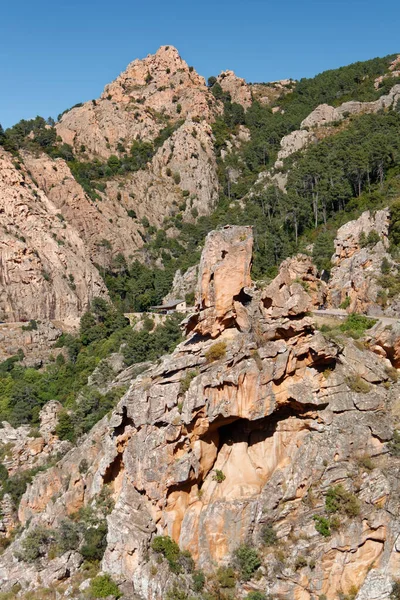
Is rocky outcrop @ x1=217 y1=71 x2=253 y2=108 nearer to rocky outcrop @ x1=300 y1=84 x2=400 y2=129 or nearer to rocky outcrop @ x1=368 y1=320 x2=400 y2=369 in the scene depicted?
rocky outcrop @ x1=300 y1=84 x2=400 y2=129

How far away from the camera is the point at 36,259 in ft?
283

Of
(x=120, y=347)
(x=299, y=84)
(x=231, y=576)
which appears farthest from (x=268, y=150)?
(x=231, y=576)

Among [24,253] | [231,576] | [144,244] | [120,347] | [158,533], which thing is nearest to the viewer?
[231,576]

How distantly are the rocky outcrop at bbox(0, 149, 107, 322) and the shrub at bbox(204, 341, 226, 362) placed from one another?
58.0 metres

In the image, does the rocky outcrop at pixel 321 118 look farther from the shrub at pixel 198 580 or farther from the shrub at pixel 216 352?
the shrub at pixel 198 580

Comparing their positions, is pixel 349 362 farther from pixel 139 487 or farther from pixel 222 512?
pixel 139 487

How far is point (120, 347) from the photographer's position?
65.4 metres

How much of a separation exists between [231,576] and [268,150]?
317 ft

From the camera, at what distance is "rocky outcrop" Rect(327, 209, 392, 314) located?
45094 mm

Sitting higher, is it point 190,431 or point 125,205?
point 125,205

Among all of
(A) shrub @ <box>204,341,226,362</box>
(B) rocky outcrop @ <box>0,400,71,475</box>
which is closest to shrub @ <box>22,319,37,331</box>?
(B) rocky outcrop @ <box>0,400,71,475</box>

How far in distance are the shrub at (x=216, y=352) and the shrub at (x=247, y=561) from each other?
30.5 ft

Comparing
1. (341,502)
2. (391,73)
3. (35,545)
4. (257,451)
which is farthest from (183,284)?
(391,73)

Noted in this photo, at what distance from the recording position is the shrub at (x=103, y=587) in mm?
26453
